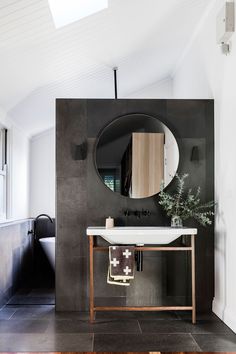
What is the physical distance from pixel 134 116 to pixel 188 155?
2.11 feet

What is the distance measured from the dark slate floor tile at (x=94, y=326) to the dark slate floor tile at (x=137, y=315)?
0.16 meters

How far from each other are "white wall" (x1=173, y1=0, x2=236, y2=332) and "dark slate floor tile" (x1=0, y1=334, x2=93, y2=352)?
120 cm

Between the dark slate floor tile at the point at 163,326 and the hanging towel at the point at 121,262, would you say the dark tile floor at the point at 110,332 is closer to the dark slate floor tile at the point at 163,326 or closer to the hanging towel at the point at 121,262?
the dark slate floor tile at the point at 163,326

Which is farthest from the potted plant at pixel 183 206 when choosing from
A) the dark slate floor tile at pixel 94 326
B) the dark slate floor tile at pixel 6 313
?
the dark slate floor tile at pixel 6 313

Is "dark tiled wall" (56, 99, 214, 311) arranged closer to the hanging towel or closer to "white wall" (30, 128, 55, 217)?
the hanging towel

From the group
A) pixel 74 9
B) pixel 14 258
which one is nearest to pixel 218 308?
pixel 14 258

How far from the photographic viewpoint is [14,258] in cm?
461

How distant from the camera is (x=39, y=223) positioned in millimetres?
6043

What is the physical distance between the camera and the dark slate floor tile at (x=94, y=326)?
3324 millimetres

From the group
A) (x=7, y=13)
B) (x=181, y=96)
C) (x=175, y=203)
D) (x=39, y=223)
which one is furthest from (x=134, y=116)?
(x=39, y=223)

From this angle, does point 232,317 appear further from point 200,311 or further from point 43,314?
point 43,314

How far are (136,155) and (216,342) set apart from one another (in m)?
1.81

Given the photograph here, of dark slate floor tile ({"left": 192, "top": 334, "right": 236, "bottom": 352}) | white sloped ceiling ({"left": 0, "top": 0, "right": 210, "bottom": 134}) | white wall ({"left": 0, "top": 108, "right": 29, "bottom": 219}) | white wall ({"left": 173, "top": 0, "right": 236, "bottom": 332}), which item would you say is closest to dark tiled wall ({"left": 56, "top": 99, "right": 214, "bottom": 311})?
white wall ({"left": 173, "top": 0, "right": 236, "bottom": 332})

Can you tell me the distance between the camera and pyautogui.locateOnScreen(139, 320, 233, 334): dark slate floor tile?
3.31 m
